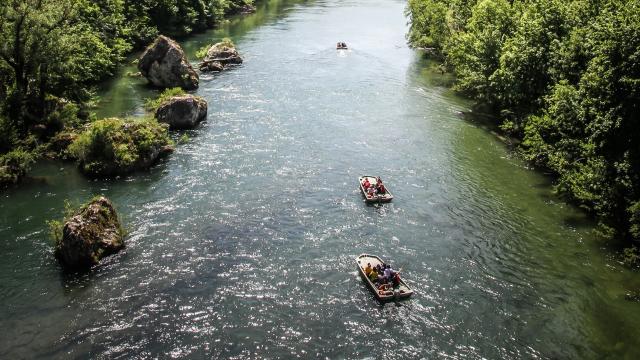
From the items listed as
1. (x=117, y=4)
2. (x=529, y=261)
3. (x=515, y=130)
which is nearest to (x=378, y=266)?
(x=529, y=261)

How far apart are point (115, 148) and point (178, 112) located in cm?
1131

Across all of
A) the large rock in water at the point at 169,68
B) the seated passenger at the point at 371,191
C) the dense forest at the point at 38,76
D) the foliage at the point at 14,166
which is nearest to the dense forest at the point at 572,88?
the seated passenger at the point at 371,191

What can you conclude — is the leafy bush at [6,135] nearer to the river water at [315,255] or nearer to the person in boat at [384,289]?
the river water at [315,255]

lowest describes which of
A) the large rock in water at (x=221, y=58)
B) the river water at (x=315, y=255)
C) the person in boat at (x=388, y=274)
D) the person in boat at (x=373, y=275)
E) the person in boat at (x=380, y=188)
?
the river water at (x=315, y=255)

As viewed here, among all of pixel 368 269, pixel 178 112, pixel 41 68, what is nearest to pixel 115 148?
pixel 178 112

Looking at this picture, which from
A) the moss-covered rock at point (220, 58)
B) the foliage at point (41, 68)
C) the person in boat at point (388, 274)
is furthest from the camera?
the moss-covered rock at point (220, 58)

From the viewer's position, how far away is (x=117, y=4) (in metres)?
79.2

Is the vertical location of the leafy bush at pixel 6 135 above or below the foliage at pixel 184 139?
above

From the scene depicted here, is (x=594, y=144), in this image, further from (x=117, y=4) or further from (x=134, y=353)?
(x=117, y=4)

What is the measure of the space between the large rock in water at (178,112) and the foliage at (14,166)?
587 inches

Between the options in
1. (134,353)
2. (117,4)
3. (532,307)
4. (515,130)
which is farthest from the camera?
(117,4)

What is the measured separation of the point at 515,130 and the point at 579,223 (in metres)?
17.4

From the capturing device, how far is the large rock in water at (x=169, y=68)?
67125mm

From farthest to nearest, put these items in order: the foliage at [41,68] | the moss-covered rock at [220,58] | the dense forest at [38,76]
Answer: the moss-covered rock at [220,58] → the foliage at [41,68] → the dense forest at [38,76]
